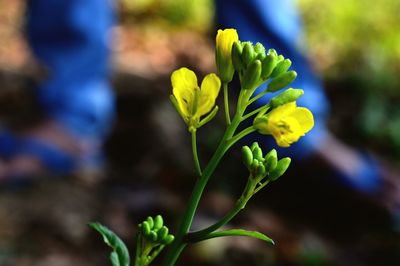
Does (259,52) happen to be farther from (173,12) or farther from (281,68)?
(173,12)

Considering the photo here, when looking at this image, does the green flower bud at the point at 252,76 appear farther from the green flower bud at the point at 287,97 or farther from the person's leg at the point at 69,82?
the person's leg at the point at 69,82

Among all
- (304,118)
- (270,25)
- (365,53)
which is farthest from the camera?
(365,53)

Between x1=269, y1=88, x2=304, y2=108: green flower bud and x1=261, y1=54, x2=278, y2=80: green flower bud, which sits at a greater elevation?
x1=261, y1=54, x2=278, y2=80: green flower bud

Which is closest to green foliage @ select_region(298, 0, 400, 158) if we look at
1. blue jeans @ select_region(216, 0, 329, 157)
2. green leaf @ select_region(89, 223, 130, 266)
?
blue jeans @ select_region(216, 0, 329, 157)

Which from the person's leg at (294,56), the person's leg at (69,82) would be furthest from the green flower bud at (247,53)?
the person's leg at (69,82)

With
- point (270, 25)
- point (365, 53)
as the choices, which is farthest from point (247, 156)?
point (365, 53)

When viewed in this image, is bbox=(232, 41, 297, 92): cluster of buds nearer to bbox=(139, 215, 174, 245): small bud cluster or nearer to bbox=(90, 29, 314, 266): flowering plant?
bbox=(90, 29, 314, 266): flowering plant

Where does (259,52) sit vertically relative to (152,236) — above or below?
above

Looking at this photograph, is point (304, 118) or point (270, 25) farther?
point (270, 25)
